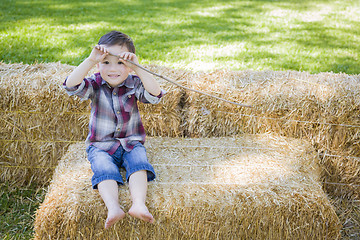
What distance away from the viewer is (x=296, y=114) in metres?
3.34

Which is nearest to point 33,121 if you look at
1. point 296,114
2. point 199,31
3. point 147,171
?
point 147,171

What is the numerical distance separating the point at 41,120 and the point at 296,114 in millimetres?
2229

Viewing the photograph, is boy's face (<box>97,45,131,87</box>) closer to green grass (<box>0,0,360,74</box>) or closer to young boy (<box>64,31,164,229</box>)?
young boy (<box>64,31,164,229</box>)

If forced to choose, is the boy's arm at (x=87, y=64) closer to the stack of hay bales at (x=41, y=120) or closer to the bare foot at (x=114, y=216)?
the stack of hay bales at (x=41, y=120)

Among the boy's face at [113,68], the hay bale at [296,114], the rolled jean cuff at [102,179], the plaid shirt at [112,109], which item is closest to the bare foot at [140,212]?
the rolled jean cuff at [102,179]

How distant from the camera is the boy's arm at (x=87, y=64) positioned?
2629 mm

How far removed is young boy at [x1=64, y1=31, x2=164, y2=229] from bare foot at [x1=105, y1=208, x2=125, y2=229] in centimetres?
12

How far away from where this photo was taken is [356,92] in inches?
131

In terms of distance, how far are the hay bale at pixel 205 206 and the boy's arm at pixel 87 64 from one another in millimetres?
609

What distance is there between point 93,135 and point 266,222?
4.46 ft

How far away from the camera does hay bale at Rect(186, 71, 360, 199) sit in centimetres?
331

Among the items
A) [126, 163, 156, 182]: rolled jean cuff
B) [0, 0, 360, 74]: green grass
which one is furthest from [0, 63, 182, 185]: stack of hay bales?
[0, 0, 360, 74]: green grass

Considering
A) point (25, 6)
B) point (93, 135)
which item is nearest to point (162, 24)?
point (25, 6)

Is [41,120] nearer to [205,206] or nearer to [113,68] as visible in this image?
[113,68]
